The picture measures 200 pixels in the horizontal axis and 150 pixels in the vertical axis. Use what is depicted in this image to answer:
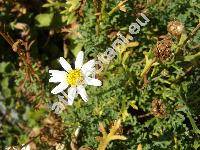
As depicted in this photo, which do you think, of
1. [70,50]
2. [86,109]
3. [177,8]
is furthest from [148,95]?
[70,50]

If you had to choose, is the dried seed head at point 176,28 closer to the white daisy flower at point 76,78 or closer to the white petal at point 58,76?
the white daisy flower at point 76,78

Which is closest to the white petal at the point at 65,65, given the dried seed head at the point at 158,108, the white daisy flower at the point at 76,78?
the white daisy flower at the point at 76,78

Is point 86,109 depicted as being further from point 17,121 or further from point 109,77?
point 17,121

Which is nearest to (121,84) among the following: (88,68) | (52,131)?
(88,68)

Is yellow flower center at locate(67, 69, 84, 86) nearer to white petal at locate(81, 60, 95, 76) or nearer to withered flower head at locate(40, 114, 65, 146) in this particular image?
white petal at locate(81, 60, 95, 76)

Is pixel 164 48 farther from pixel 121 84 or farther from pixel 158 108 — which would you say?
pixel 121 84
